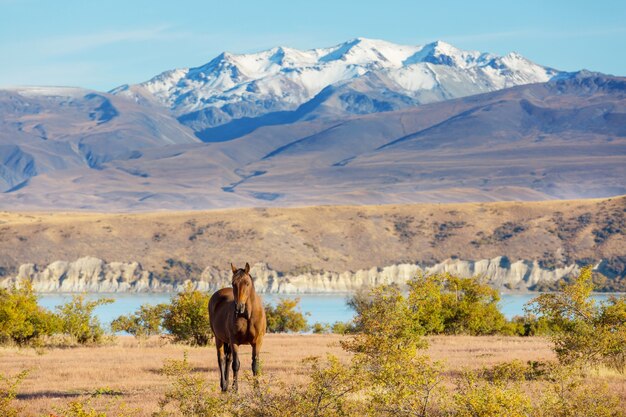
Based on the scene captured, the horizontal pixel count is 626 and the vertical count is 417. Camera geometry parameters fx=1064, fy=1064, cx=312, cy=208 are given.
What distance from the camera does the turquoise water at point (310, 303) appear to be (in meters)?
97.7

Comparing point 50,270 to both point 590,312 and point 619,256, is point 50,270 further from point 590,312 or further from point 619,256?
point 590,312

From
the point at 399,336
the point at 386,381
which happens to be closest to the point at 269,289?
the point at 399,336

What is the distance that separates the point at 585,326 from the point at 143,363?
11.3m

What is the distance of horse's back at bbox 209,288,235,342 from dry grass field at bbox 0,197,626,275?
115 metres

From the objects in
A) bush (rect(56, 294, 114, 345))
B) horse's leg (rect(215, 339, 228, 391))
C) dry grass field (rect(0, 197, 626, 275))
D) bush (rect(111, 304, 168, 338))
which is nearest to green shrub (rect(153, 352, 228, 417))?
horse's leg (rect(215, 339, 228, 391))

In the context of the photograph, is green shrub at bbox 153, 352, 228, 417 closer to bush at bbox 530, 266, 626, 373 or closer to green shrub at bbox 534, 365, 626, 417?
green shrub at bbox 534, 365, 626, 417

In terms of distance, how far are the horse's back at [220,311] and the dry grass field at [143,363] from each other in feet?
3.86

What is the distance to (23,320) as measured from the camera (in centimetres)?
3447

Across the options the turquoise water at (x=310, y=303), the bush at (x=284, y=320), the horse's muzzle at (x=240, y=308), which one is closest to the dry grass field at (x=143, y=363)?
the horse's muzzle at (x=240, y=308)

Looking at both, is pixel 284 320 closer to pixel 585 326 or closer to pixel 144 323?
pixel 144 323

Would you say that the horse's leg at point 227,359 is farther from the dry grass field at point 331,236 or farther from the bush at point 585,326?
the dry grass field at point 331,236

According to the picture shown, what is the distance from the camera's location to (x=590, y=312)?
978 inches

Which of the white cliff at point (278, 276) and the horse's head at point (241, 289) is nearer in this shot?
the horse's head at point (241, 289)

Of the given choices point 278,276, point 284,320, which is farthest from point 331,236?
point 284,320
